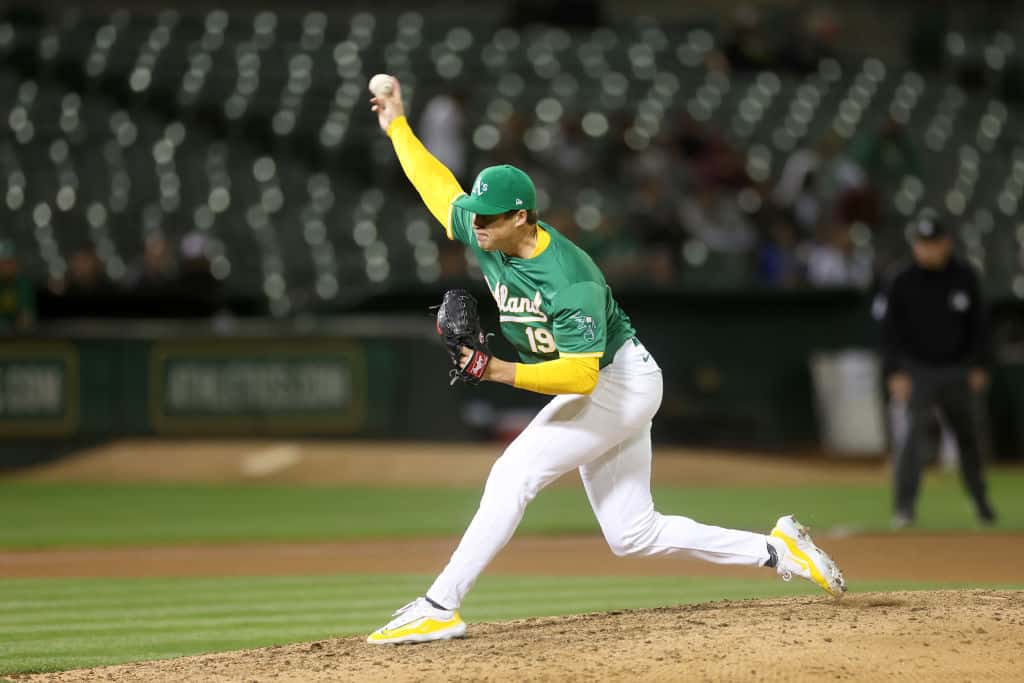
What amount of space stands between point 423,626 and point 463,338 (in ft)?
3.70

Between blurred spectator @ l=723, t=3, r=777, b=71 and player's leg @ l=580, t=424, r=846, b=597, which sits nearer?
player's leg @ l=580, t=424, r=846, b=597

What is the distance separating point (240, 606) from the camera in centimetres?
804

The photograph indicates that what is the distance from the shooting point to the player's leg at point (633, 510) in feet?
20.6

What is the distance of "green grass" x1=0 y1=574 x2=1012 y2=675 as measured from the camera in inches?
265

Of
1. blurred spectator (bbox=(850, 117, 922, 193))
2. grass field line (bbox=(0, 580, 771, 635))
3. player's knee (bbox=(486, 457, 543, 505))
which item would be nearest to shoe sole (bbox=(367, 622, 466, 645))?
player's knee (bbox=(486, 457, 543, 505))

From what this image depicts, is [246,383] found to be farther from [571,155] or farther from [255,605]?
[255,605]

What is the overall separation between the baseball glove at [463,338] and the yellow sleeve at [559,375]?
0.15 metres

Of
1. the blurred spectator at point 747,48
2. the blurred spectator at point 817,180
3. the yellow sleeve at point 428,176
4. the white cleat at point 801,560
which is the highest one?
the blurred spectator at point 747,48

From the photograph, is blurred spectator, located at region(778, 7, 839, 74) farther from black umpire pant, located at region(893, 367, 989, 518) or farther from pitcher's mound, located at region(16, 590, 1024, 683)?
pitcher's mound, located at region(16, 590, 1024, 683)

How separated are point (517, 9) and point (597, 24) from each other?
125 cm

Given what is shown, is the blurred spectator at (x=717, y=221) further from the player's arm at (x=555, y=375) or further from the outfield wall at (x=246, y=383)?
the player's arm at (x=555, y=375)

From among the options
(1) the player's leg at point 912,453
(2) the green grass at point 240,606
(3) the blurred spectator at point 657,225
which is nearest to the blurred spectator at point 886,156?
(3) the blurred spectator at point 657,225

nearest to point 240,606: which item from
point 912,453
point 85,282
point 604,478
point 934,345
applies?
point 604,478

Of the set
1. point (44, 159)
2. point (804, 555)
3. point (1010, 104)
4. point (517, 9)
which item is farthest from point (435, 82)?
point (804, 555)
